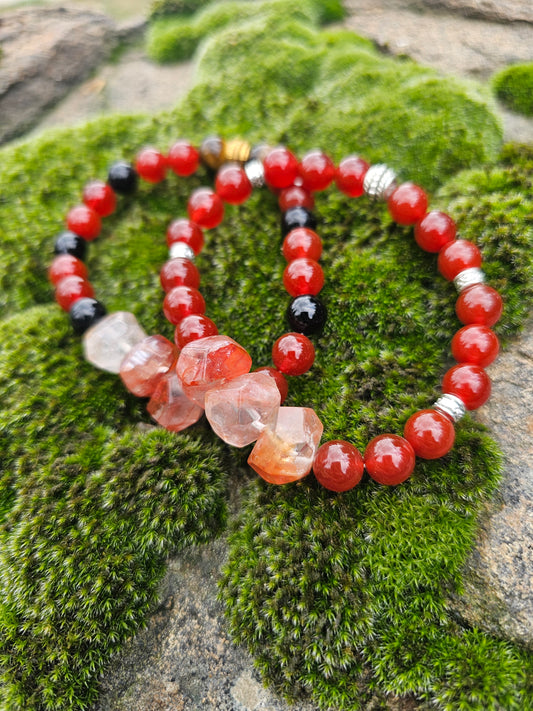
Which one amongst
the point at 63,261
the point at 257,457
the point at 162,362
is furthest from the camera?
the point at 63,261

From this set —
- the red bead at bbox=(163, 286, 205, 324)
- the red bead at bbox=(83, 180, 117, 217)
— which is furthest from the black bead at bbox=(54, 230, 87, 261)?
the red bead at bbox=(163, 286, 205, 324)

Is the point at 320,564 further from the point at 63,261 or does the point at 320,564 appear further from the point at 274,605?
the point at 63,261

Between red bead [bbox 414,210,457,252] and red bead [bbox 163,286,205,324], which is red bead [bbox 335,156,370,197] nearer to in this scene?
red bead [bbox 414,210,457,252]

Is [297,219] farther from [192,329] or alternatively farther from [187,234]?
[192,329]

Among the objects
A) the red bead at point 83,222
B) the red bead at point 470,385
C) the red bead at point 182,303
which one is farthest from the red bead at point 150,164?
the red bead at point 470,385

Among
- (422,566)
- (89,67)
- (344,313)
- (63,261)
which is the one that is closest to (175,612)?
(422,566)

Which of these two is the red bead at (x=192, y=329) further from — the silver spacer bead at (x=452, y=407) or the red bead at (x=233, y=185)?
the silver spacer bead at (x=452, y=407)

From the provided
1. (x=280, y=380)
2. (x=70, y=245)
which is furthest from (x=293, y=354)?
(x=70, y=245)

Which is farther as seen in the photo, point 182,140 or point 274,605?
point 182,140
